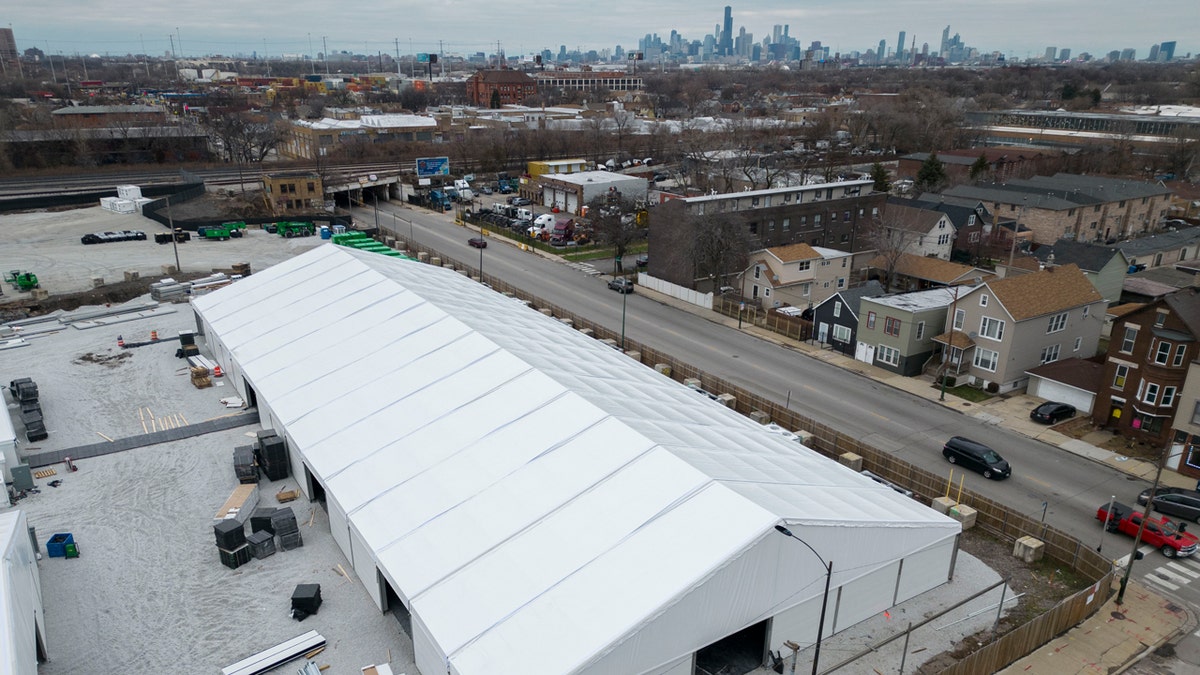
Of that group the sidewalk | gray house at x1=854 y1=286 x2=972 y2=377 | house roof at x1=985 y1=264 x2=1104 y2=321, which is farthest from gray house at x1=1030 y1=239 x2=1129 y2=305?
the sidewalk

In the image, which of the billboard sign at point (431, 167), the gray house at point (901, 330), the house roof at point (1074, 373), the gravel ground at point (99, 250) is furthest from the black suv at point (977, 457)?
the billboard sign at point (431, 167)

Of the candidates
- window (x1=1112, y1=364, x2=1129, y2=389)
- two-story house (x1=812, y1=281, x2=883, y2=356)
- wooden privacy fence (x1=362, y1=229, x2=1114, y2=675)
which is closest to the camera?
wooden privacy fence (x1=362, y1=229, x2=1114, y2=675)

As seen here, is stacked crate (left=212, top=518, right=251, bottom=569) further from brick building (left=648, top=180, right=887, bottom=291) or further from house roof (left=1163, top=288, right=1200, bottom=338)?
house roof (left=1163, top=288, right=1200, bottom=338)

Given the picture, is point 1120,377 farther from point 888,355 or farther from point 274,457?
point 274,457

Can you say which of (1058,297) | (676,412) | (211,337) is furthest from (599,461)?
(1058,297)

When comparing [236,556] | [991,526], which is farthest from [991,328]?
[236,556]

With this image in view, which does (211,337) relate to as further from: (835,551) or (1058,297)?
(1058,297)
